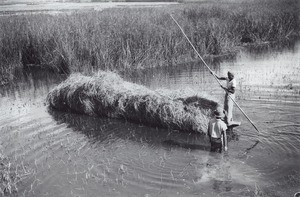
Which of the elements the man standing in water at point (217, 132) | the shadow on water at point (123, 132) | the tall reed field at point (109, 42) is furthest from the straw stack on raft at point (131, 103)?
the tall reed field at point (109, 42)

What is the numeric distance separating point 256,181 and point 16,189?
17.2 feet

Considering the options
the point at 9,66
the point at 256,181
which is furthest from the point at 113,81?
the point at 9,66

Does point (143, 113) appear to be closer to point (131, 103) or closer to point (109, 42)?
point (131, 103)

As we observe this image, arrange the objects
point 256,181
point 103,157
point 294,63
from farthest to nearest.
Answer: point 294,63 < point 103,157 < point 256,181

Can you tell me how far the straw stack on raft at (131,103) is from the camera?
9.87 metres

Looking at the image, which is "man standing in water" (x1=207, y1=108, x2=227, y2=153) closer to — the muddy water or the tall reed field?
the muddy water

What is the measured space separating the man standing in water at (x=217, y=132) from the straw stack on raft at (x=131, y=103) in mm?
1161

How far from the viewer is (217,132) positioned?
26.6 ft

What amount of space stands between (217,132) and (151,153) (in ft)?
5.92

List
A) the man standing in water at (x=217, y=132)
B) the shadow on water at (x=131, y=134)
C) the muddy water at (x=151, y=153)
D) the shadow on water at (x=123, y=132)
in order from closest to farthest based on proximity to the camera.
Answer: the muddy water at (x=151, y=153) < the man standing in water at (x=217, y=132) < the shadow on water at (x=131, y=134) < the shadow on water at (x=123, y=132)

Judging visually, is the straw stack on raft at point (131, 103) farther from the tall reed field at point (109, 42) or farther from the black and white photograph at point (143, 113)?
the tall reed field at point (109, 42)

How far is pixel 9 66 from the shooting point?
17297mm

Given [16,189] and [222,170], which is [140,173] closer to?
[222,170]

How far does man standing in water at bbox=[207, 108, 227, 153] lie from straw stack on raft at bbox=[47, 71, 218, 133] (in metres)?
1.16
